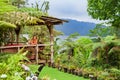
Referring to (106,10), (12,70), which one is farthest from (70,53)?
(12,70)

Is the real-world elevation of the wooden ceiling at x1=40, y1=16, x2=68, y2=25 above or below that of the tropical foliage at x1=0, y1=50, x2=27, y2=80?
below

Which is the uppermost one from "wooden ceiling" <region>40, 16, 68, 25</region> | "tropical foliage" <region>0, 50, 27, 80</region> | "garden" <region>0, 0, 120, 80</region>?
"tropical foliage" <region>0, 50, 27, 80</region>

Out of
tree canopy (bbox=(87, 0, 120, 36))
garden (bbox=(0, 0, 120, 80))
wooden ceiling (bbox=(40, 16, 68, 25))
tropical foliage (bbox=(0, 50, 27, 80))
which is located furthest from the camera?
tree canopy (bbox=(87, 0, 120, 36))

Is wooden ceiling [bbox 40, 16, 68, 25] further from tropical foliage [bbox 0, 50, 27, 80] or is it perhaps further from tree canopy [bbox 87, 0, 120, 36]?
tropical foliage [bbox 0, 50, 27, 80]

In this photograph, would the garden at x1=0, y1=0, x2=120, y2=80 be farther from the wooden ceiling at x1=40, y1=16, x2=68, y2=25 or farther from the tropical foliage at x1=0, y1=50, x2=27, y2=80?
the tropical foliage at x1=0, y1=50, x2=27, y2=80

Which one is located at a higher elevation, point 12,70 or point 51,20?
point 12,70

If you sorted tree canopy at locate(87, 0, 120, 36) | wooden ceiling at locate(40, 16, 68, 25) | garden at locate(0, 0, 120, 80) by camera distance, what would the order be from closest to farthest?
1. garden at locate(0, 0, 120, 80)
2. wooden ceiling at locate(40, 16, 68, 25)
3. tree canopy at locate(87, 0, 120, 36)

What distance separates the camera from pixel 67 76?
40.8 feet

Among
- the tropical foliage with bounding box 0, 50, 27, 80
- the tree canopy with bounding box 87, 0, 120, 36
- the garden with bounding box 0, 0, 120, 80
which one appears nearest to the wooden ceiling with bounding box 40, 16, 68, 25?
the garden with bounding box 0, 0, 120, 80

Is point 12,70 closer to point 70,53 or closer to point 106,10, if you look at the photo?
point 70,53

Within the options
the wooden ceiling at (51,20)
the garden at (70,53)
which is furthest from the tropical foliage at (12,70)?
the wooden ceiling at (51,20)

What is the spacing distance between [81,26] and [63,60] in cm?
9725

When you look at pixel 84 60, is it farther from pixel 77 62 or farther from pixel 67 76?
pixel 67 76

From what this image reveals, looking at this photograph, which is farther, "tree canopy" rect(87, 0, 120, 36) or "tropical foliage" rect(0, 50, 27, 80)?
"tree canopy" rect(87, 0, 120, 36)
